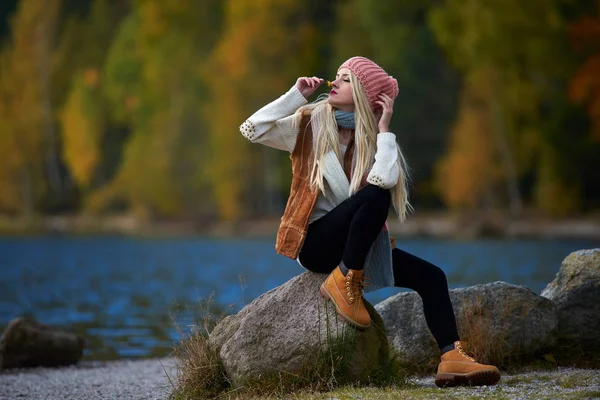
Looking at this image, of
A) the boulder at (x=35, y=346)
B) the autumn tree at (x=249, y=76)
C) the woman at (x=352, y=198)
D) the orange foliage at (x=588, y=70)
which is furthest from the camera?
the autumn tree at (x=249, y=76)

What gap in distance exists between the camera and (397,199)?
19.8ft

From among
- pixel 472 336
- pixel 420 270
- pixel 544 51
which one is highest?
pixel 544 51

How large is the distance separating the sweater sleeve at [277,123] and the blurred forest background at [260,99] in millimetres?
26669

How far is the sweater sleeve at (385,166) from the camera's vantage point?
5863 millimetres

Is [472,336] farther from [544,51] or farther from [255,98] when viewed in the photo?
[255,98]

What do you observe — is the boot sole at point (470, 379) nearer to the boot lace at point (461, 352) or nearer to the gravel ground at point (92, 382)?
the boot lace at point (461, 352)

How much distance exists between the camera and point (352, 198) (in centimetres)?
600

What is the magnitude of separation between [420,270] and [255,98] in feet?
110

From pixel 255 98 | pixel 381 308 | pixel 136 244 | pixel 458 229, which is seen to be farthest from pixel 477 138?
pixel 381 308

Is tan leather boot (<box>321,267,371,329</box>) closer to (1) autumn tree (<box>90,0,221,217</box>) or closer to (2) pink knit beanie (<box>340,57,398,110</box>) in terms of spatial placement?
(2) pink knit beanie (<box>340,57,398,110</box>)

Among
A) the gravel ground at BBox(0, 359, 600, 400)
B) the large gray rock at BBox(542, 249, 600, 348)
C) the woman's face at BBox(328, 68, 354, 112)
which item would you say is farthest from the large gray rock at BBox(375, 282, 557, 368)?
the woman's face at BBox(328, 68, 354, 112)

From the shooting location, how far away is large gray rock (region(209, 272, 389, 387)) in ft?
19.9

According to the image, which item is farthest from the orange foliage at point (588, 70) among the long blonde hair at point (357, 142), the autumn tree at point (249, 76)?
the long blonde hair at point (357, 142)

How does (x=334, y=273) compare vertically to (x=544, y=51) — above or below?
below
